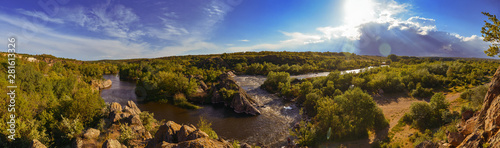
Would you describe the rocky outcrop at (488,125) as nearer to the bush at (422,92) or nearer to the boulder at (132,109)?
the bush at (422,92)

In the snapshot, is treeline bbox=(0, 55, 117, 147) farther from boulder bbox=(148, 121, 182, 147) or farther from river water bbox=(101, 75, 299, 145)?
river water bbox=(101, 75, 299, 145)

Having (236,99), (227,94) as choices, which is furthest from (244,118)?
(227,94)

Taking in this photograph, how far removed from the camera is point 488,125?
12.7 meters

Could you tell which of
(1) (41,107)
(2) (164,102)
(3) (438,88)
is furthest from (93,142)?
(3) (438,88)

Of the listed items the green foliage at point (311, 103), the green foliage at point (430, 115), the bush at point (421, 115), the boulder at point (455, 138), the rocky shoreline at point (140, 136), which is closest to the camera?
the rocky shoreline at point (140, 136)

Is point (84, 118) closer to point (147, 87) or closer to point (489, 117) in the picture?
point (147, 87)

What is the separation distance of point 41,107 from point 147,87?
83.1ft

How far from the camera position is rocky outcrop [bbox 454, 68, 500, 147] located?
11.8 meters

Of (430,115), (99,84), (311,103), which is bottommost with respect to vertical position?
(311,103)

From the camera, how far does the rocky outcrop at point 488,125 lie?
38.6ft

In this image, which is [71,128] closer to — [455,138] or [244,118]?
[244,118]

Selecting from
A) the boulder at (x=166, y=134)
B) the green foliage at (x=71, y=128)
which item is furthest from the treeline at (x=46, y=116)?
the boulder at (x=166, y=134)

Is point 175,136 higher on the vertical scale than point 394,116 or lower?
higher

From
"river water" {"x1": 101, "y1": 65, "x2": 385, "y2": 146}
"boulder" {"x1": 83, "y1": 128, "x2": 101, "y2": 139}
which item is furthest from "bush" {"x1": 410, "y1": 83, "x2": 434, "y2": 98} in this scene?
"boulder" {"x1": 83, "y1": 128, "x2": 101, "y2": 139}
